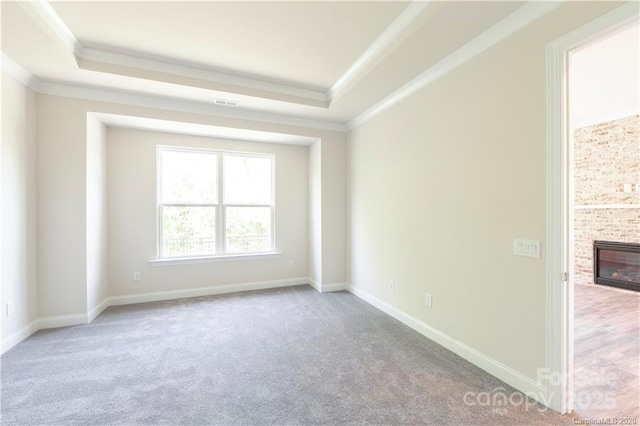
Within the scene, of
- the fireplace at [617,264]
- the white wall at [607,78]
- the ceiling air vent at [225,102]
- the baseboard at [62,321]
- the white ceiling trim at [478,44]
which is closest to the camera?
the white ceiling trim at [478,44]

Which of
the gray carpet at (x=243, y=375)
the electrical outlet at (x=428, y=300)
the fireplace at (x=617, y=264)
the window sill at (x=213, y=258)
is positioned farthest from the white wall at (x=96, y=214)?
the fireplace at (x=617, y=264)

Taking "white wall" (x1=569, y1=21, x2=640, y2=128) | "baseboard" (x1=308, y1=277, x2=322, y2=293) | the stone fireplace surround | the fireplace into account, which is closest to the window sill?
"baseboard" (x1=308, y1=277, x2=322, y2=293)

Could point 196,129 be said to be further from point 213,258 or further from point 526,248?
point 526,248

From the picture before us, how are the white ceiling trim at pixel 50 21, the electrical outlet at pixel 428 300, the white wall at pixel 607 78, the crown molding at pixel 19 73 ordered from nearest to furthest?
the white ceiling trim at pixel 50 21 < the white wall at pixel 607 78 < the crown molding at pixel 19 73 < the electrical outlet at pixel 428 300

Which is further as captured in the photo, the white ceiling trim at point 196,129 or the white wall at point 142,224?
the white wall at point 142,224

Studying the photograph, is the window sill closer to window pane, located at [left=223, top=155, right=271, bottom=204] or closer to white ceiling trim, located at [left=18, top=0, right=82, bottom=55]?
window pane, located at [left=223, top=155, right=271, bottom=204]

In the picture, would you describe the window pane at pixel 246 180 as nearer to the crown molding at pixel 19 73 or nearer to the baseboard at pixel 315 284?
the baseboard at pixel 315 284

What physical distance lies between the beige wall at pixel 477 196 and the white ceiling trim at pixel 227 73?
66cm

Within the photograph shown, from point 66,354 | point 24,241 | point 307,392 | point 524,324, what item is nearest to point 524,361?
point 524,324

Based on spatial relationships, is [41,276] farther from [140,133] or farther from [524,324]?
[524,324]

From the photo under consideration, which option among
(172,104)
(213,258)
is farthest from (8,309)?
(172,104)

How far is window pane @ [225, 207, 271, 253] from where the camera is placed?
14.6 ft

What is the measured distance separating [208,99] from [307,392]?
3.35 metres

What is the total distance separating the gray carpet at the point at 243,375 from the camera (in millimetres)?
1697
